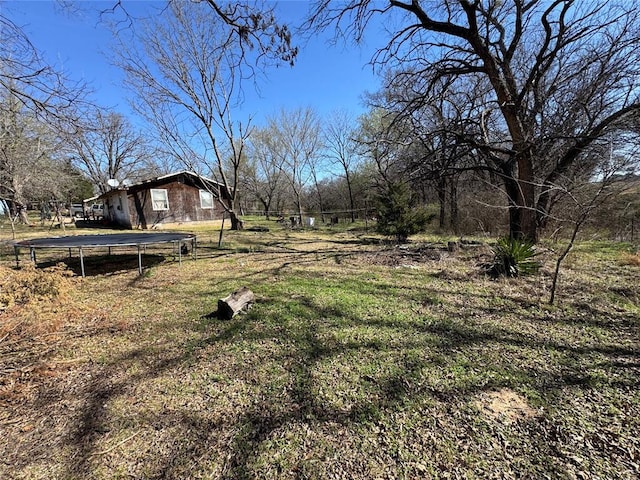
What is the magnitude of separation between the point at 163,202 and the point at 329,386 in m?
16.6

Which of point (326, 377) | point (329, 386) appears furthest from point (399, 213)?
point (329, 386)

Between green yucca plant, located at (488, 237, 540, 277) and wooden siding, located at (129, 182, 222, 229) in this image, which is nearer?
green yucca plant, located at (488, 237, 540, 277)

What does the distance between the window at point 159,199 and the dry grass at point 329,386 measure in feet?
41.4

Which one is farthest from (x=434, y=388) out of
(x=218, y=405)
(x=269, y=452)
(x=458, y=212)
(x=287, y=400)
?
(x=458, y=212)

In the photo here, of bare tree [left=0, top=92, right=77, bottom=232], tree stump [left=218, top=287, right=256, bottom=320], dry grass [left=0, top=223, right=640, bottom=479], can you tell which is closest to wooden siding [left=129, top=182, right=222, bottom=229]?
bare tree [left=0, top=92, right=77, bottom=232]

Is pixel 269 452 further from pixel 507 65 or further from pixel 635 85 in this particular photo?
pixel 635 85

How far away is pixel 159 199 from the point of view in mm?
15711

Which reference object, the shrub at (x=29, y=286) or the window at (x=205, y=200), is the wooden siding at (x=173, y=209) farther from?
the shrub at (x=29, y=286)

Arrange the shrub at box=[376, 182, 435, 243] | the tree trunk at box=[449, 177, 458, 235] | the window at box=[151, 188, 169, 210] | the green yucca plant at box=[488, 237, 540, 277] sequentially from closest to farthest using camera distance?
the green yucca plant at box=[488, 237, 540, 277] < the shrub at box=[376, 182, 435, 243] < the tree trunk at box=[449, 177, 458, 235] < the window at box=[151, 188, 169, 210]

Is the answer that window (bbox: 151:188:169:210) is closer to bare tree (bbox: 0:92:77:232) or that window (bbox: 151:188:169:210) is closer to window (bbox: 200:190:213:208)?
window (bbox: 200:190:213:208)

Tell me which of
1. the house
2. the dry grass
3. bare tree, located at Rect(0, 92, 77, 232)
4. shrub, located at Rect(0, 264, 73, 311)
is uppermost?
bare tree, located at Rect(0, 92, 77, 232)

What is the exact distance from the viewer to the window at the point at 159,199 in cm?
1550

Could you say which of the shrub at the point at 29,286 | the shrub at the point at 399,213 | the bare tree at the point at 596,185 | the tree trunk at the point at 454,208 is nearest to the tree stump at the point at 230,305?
the shrub at the point at 29,286

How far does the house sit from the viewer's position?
50.0 ft
